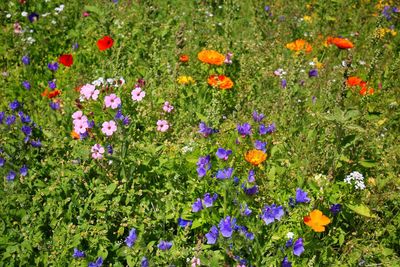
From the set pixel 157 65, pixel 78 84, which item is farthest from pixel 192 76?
pixel 78 84

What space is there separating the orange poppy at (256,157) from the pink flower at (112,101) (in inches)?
35.0

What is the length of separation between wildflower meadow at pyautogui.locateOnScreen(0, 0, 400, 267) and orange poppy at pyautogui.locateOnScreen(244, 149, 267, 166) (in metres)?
0.02

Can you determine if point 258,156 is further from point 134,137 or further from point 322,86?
point 322,86

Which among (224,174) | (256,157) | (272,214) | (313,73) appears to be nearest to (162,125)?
(256,157)

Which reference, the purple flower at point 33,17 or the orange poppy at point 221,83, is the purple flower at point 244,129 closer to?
the orange poppy at point 221,83

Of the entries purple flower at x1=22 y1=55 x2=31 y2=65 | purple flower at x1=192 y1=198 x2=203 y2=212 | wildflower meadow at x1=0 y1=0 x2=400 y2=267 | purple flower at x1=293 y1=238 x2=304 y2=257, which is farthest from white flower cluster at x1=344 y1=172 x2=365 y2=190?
purple flower at x1=22 y1=55 x2=31 y2=65

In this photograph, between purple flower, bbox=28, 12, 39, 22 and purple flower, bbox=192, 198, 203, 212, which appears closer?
purple flower, bbox=192, 198, 203, 212

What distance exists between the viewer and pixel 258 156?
2.52 meters

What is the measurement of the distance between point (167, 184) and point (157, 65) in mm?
1488

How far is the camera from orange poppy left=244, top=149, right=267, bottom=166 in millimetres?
2500

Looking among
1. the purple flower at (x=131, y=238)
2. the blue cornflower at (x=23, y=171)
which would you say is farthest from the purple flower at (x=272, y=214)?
the blue cornflower at (x=23, y=171)

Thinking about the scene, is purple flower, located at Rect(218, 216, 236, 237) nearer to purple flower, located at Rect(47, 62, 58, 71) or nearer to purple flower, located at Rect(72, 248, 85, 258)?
purple flower, located at Rect(72, 248, 85, 258)

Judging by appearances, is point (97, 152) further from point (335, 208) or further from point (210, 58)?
point (335, 208)

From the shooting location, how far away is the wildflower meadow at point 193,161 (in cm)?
225
